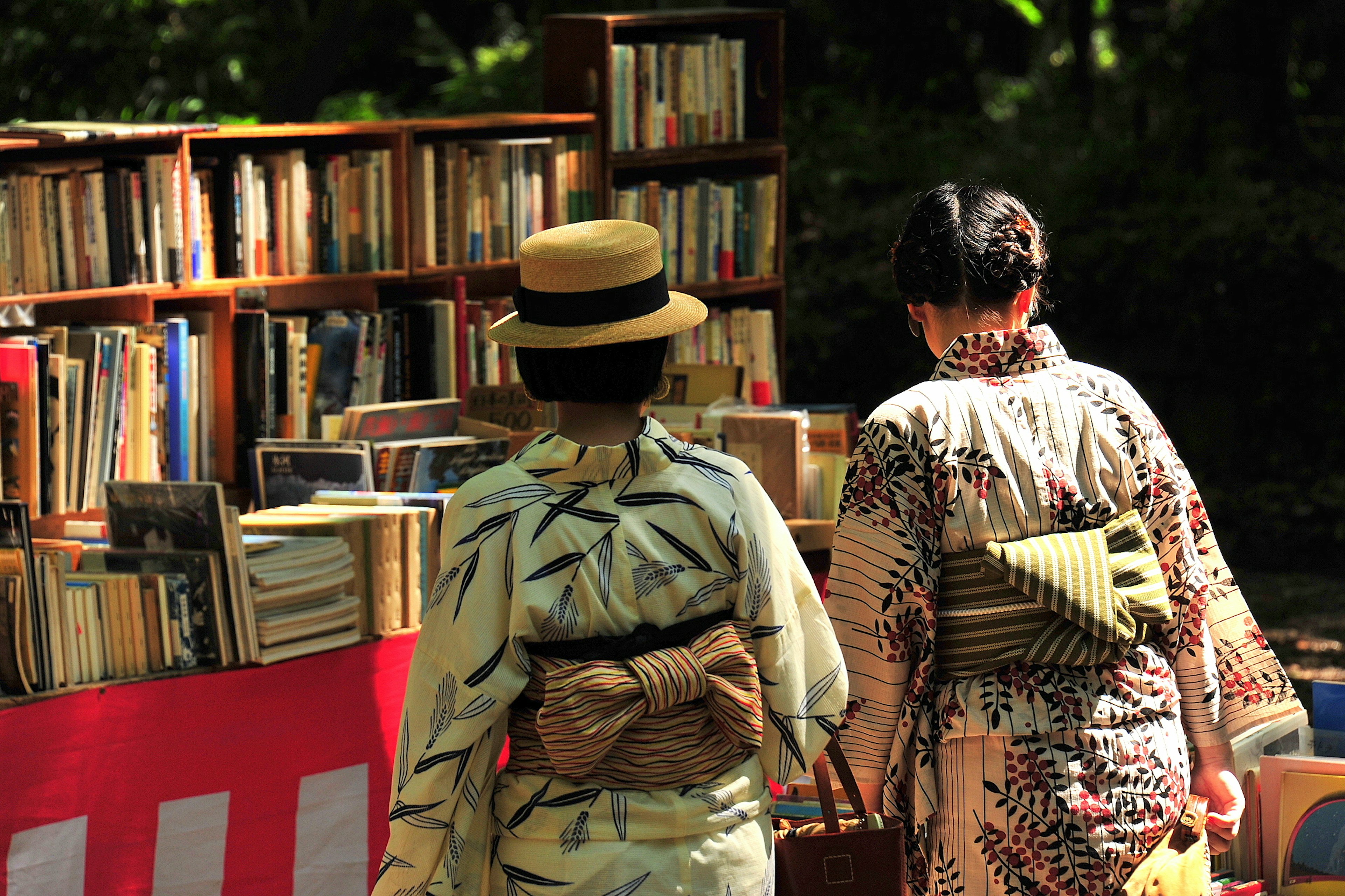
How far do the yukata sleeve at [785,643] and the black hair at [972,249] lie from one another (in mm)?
428

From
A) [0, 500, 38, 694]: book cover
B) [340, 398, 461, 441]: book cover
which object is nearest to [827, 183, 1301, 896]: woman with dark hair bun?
[0, 500, 38, 694]: book cover

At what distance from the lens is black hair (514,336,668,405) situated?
1.66 metres

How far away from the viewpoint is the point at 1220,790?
2.04 m

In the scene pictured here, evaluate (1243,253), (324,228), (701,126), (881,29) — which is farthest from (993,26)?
(324,228)

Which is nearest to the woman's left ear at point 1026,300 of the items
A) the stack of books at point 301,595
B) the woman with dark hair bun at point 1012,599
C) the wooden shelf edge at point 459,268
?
the woman with dark hair bun at point 1012,599

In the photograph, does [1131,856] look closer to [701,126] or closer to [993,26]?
[701,126]

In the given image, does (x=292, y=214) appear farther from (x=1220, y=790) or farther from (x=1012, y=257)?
(x=1220, y=790)

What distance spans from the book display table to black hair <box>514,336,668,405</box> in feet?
4.57

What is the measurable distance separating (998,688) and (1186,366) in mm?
6452

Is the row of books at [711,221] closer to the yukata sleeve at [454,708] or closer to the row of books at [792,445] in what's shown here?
the row of books at [792,445]

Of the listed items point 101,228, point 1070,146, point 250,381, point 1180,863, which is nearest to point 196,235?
point 101,228

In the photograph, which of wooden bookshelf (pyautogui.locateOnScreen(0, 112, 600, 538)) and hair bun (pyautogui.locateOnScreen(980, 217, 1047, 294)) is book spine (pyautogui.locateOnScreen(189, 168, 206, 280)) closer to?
wooden bookshelf (pyautogui.locateOnScreen(0, 112, 600, 538))

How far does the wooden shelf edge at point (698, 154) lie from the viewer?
185 inches

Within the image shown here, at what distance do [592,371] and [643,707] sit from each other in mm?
376
